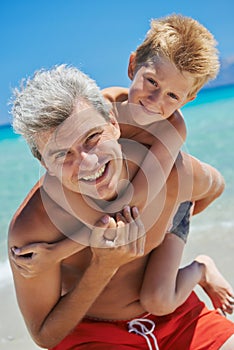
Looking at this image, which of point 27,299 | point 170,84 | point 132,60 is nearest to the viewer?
point 27,299

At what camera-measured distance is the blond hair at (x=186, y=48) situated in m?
2.11

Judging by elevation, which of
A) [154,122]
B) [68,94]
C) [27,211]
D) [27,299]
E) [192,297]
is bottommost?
[192,297]

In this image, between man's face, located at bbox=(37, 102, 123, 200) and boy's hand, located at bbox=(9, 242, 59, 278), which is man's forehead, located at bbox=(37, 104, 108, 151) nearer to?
man's face, located at bbox=(37, 102, 123, 200)

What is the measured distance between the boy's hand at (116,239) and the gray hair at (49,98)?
30 centimetres

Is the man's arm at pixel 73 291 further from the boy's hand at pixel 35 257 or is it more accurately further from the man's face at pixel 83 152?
the man's face at pixel 83 152

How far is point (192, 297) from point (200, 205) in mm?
513

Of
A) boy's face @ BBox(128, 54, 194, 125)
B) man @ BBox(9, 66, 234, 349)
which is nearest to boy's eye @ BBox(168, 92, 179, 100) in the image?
boy's face @ BBox(128, 54, 194, 125)

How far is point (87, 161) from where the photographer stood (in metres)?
1.59

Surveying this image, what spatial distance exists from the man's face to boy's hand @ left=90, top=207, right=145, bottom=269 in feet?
0.35

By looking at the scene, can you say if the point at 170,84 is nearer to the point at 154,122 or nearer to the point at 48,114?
the point at 154,122

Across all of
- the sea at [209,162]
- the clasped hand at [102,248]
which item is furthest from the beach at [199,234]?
the clasped hand at [102,248]

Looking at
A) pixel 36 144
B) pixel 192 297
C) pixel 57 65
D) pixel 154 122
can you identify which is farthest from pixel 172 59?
pixel 192 297

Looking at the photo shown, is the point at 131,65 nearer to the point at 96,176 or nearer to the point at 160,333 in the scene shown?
the point at 96,176

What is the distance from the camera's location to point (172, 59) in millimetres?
2133
